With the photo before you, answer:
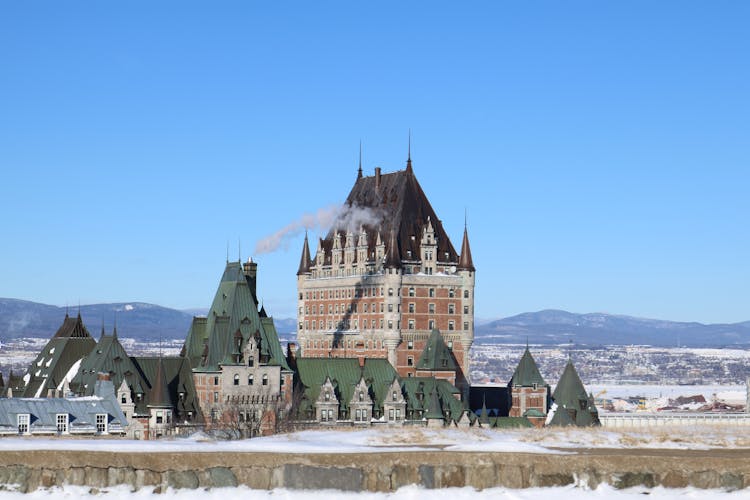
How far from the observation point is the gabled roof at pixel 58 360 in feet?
446

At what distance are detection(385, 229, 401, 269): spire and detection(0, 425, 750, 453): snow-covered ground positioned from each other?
311ft

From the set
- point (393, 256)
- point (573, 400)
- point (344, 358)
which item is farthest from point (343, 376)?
point (393, 256)

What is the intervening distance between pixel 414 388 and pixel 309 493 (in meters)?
90.0

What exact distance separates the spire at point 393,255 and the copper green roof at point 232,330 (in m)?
32.8

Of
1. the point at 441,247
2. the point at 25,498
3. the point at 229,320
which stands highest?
the point at 441,247

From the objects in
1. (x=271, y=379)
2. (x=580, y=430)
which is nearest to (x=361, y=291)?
(x=271, y=379)

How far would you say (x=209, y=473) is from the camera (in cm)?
5566

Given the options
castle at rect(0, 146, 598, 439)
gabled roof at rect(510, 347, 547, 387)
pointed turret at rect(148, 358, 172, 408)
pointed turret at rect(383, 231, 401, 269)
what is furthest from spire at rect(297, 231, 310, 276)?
pointed turret at rect(148, 358, 172, 408)

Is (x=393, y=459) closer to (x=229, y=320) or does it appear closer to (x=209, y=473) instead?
(x=209, y=473)

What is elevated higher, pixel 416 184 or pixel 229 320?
pixel 416 184

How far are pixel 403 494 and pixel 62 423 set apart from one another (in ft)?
199

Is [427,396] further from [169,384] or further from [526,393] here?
[169,384]

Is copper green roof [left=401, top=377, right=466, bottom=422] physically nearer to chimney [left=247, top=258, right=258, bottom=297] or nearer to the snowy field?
chimney [left=247, top=258, right=258, bottom=297]

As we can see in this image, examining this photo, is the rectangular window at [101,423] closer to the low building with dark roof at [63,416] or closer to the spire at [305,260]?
the low building with dark roof at [63,416]
